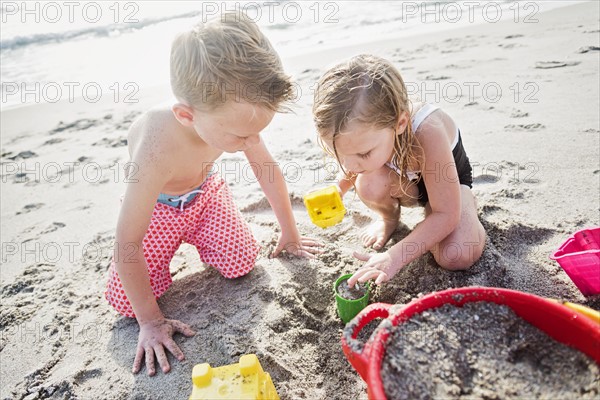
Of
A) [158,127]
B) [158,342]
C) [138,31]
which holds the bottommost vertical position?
[158,342]

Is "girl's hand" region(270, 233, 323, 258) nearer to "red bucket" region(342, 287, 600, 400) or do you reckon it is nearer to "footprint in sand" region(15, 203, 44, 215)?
"red bucket" region(342, 287, 600, 400)

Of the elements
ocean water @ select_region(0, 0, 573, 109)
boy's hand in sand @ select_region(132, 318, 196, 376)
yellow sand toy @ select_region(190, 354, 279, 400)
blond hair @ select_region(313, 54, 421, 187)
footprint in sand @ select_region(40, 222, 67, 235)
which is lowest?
boy's hand in sand @ select_region(132, 318, 196, 376)

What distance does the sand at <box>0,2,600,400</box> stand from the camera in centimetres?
172

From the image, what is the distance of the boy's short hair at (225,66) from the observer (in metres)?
1.55

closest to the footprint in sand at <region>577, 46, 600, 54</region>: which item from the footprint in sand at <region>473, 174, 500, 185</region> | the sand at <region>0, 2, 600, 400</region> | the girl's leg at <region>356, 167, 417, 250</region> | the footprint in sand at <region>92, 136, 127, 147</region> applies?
the sand at <region>0, 2, 600, 400</region>

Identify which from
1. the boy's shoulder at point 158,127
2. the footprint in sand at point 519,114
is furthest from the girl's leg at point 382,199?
the footprint in sand at point 519,114

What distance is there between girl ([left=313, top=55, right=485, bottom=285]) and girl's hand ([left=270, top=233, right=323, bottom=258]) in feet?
1.21

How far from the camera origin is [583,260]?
5.22 feet

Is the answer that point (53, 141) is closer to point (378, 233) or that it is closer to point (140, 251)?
point (140, 251)

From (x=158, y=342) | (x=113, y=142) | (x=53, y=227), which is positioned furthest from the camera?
(x=113, y=142)

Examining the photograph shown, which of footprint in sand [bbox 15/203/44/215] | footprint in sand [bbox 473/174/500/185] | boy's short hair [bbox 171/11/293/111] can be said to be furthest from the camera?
footprint in sand [bbox 15/203/44/215]

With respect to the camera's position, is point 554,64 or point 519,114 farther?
point 554,64

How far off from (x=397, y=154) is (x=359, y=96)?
36 cm

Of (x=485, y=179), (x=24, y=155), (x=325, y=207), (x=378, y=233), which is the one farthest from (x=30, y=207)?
(x=485, y=179)
